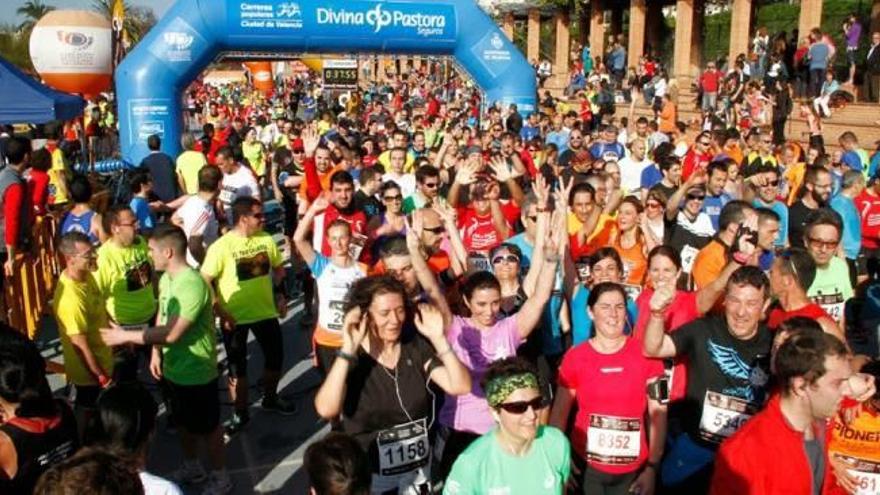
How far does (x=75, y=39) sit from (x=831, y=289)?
14.6 meters

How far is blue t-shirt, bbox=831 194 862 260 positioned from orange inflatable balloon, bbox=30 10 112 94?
13866 millimetres

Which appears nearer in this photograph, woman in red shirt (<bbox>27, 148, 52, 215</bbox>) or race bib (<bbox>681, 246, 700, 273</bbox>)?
race bib (<bbox>681, 246, 700, 273</bbox>)

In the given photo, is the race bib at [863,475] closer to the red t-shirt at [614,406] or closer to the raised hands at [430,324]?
the red t-shirt at [614,406]

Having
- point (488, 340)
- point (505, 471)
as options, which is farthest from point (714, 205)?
point (505, 471)

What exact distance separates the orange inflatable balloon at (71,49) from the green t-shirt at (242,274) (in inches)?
465

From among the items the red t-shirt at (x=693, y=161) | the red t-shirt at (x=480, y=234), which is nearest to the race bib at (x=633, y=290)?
the red t-shirt at (x=480, y=234)

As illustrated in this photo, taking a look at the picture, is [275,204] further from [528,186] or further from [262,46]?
[528,186]

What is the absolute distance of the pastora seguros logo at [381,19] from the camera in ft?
50.4

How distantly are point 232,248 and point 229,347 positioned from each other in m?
0.72

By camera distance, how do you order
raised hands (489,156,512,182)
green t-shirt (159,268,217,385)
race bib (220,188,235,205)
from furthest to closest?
race bib (220,188,235,205)
raised hands (489,156,512,182)
green t-shirt (159,268,217,385)

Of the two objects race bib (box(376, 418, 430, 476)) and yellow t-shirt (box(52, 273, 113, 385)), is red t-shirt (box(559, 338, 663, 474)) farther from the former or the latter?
yellow t-shirt (box(52, 273, 113, 385))

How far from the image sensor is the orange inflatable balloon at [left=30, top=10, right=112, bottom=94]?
15156 millimetres

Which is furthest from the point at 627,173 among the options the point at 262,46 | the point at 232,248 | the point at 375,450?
the point at 262,46

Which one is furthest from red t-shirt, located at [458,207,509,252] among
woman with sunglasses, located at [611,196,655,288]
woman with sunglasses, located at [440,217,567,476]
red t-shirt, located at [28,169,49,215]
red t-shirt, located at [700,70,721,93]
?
red t-shirt, located at [700,70,721,93]
